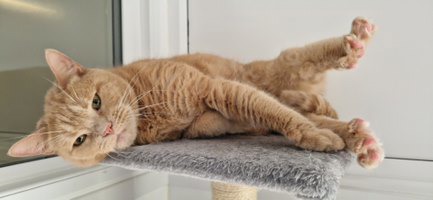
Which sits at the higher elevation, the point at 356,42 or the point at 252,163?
the point at 356,42

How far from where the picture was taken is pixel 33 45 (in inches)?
59.1

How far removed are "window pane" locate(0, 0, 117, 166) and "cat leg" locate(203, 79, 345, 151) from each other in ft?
2.44

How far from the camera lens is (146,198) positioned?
5.75 feet

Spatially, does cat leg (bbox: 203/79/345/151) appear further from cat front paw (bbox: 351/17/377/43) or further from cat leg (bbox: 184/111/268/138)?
cat front paw (bbox: 351/17/377/43)

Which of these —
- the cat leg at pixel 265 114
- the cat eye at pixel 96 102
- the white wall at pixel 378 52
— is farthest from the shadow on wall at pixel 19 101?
the white wall at pixel 378 52

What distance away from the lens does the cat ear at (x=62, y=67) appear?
1108 millimetres

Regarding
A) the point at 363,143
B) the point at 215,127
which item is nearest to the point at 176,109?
the point at 215,127

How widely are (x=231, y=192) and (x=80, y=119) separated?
54 cm

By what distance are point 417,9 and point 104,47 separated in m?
1.32

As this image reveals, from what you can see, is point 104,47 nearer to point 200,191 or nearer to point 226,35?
point 226,35

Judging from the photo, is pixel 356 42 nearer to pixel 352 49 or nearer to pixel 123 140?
pixel 352 49

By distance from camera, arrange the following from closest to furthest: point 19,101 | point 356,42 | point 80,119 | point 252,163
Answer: point 252,163 → point 80,119 → point 356,42 → point 19,101

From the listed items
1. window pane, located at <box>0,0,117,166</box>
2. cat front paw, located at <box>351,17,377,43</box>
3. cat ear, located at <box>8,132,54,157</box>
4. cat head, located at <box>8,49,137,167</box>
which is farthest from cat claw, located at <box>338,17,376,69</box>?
window pane, located at <box>0,0,117,166</box>

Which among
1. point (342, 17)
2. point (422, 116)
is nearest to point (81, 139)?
point (342, 17)
